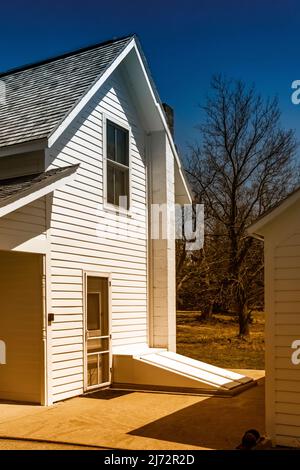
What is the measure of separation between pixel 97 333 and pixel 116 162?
3.53 metres

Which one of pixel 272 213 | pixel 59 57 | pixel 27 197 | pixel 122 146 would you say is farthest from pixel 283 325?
pixel 59 57

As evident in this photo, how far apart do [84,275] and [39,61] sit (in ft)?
18.1

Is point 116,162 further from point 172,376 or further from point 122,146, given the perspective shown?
point 172,376

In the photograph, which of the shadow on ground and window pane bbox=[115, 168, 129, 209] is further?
window pane bbox=[115, 168, 129, 209]

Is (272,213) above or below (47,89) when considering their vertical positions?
below

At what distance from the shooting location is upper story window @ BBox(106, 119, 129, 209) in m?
11.4

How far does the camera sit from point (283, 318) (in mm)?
6656

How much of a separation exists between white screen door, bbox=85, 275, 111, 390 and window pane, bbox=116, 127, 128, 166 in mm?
2637

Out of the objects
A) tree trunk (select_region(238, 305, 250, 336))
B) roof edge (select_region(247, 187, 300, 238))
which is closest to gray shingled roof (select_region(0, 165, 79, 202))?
roof edge (select_region(247, 187, 300, 238))

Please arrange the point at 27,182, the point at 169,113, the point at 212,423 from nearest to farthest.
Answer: the point at 212,423, the point at 27,182, the point at 169,113

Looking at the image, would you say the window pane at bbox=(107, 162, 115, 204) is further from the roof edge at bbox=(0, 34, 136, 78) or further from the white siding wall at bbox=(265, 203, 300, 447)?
the white siding wall at bbox=(265, 203, 300, 447)
